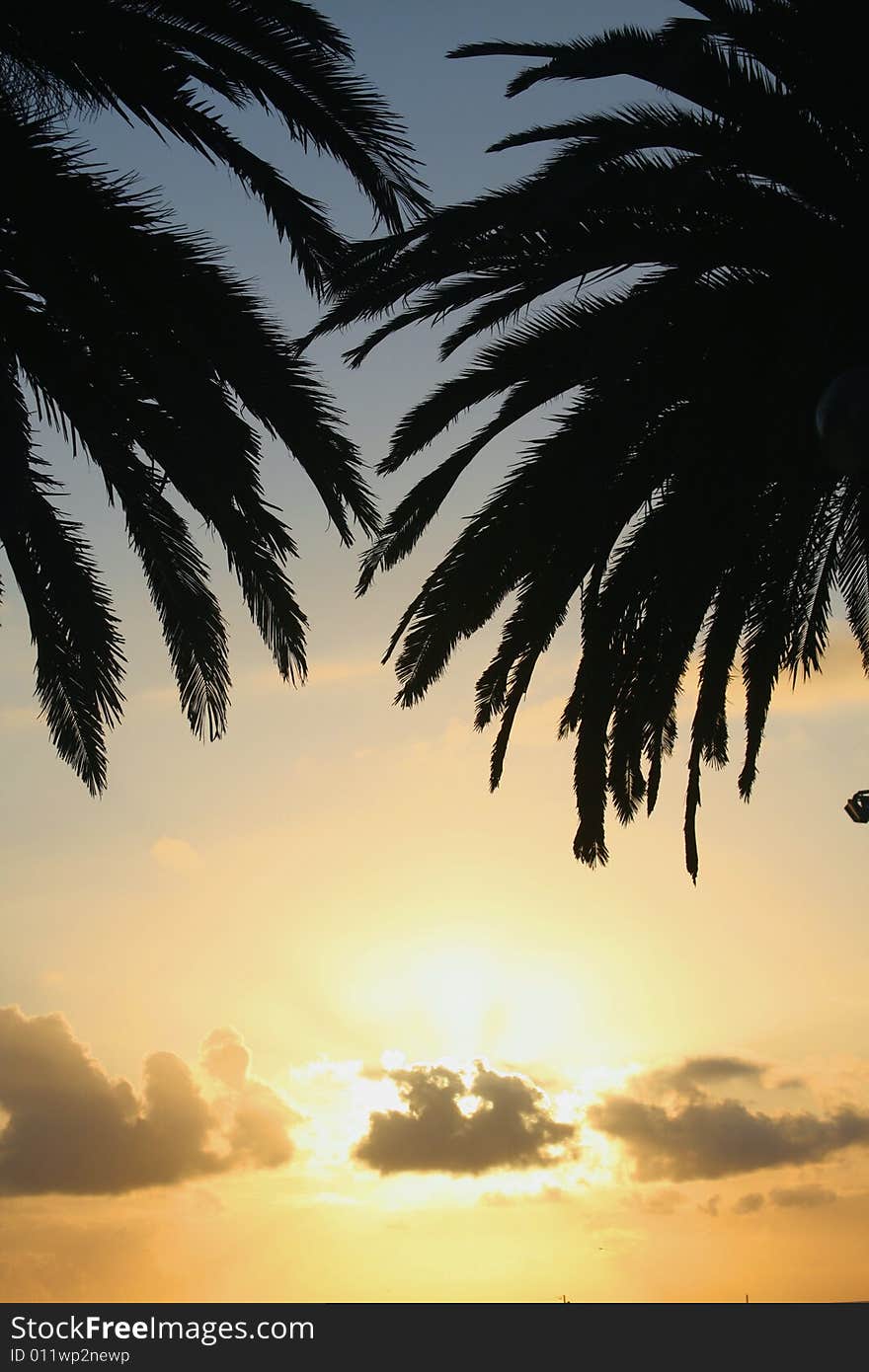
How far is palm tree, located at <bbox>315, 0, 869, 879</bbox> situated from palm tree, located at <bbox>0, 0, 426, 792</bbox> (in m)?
0.82

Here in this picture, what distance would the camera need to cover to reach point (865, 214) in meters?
7.73

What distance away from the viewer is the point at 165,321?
808 centimetres

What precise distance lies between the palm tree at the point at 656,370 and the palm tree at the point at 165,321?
82 cm

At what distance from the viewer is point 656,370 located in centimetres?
893

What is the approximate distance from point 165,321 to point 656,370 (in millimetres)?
3190

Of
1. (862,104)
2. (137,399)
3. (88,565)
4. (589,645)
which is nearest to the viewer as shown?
(862,104)

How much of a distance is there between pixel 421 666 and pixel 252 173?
3.50m

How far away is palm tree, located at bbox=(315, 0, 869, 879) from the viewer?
26.2 feet

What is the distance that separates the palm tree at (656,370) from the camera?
314 inches
